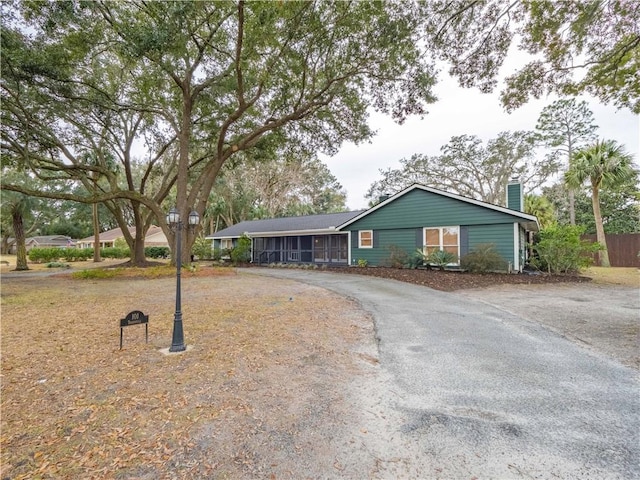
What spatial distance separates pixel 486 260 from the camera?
12.5 meters

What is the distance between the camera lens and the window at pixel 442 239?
14.1 metres

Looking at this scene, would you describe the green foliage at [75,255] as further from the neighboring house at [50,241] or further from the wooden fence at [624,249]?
the wooden fence at [624,249]

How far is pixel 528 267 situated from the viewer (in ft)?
47.9

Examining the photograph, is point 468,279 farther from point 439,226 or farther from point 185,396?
point 185,396

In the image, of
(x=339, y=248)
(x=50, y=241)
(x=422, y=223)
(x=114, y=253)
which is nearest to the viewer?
(x=422, y=223)

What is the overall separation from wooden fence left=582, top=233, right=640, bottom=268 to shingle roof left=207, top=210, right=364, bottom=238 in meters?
15.8

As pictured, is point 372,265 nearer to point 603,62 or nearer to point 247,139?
point 247,139

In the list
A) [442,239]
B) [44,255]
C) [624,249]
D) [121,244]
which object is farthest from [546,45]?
[121,244]

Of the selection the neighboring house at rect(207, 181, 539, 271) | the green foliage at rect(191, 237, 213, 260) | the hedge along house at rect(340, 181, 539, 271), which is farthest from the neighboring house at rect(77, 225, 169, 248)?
the hedge along house at rect(340, 181, 539, 271)

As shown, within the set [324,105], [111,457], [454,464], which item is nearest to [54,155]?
[324,105]

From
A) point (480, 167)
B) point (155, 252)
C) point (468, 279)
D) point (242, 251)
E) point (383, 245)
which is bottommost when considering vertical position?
point (468, 279)

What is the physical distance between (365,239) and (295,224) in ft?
20.3

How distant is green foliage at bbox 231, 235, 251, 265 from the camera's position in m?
22.0

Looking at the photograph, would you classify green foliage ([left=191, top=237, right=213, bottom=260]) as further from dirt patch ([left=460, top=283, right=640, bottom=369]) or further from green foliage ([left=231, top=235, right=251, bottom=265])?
dirt patch ([left=460, top=283, right=640, bottom=369])
